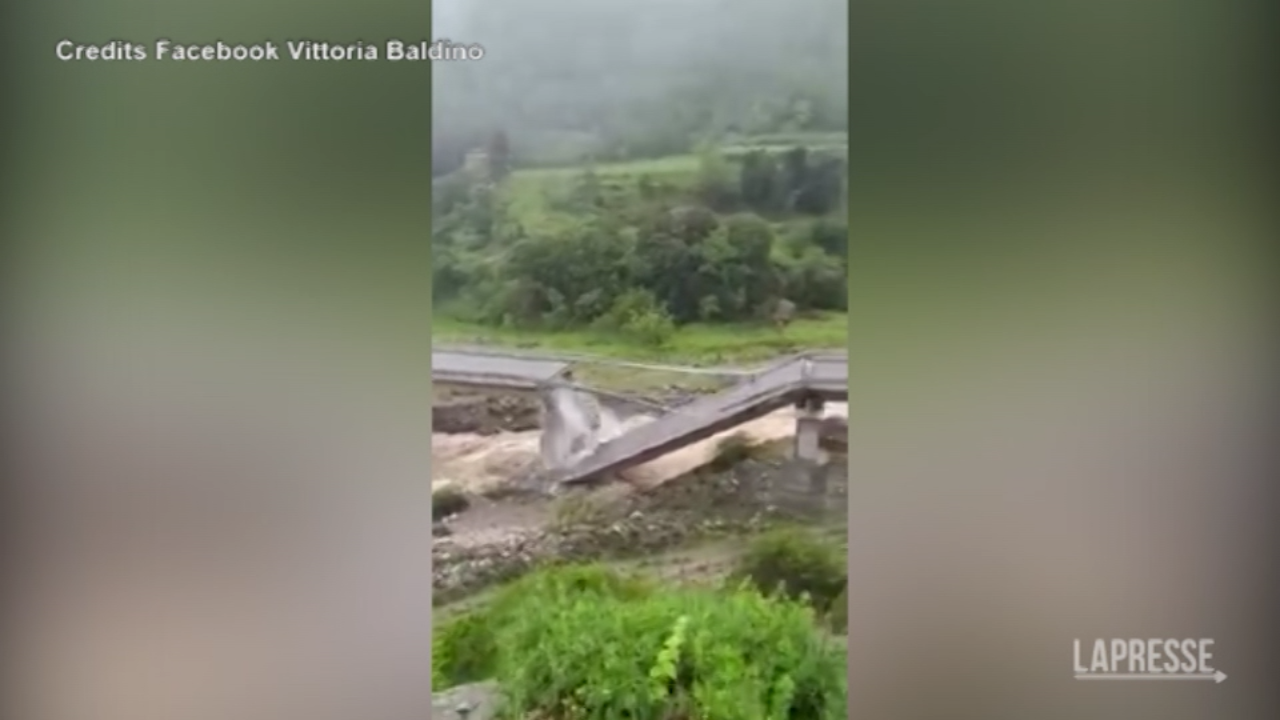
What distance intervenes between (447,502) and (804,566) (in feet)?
1.49

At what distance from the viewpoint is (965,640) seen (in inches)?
52.3

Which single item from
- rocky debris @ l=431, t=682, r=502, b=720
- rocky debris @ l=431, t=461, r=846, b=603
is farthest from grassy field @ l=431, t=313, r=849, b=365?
rocky debris @ l=431, t=682, r=502, b=720

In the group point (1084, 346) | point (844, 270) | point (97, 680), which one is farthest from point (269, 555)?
point (1084, 346)

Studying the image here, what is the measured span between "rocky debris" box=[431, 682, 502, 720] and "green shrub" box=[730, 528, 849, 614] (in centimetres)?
38

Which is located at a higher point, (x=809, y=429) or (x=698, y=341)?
(x=698, y=341)

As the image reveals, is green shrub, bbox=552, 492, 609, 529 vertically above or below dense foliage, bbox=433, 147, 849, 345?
below

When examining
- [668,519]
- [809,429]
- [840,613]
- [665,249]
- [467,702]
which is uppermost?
[665,249]

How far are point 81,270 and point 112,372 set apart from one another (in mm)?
133

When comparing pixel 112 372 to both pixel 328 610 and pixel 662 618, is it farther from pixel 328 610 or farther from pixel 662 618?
pixel 662 618

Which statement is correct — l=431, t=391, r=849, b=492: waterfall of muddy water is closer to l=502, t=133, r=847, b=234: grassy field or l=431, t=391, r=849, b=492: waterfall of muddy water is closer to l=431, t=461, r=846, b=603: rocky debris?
l=431, t=461, r=846, b=603: rocky debris

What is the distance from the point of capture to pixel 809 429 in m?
1.34

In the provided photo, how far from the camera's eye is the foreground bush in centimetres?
133

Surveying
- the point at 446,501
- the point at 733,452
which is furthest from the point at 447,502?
the point at 733,452

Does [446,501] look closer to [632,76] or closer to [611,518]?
[611,518]
